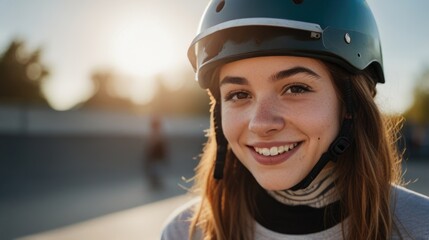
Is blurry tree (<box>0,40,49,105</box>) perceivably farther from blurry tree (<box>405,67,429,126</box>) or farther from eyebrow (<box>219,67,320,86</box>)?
blurry tree (<box>405,67,429,126</box>)

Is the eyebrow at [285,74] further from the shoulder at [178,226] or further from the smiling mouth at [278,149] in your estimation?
the shoulder at [178,226]

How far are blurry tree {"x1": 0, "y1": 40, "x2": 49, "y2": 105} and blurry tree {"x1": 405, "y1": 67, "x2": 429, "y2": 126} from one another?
3364cm

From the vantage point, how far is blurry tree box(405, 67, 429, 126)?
163ft

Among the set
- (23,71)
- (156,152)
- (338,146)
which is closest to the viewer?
(338,146)

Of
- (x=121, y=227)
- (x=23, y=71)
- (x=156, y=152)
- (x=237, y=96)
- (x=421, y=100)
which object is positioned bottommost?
(x=421, y=100)

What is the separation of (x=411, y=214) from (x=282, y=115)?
2.28 ft

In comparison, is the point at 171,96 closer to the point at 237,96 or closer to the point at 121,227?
the point at 121,227

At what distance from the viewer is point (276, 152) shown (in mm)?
2199

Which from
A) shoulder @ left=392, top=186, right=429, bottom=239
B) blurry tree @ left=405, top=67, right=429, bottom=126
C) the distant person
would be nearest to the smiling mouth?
shoulder @ left=392, top=186, right=429, bottom=239

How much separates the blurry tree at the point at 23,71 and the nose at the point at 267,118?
1211 inches

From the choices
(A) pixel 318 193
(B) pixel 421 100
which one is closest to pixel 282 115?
(A) pixel 318 193

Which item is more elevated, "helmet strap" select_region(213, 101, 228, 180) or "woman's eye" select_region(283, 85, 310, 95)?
"woman's eye" select_region(283, 85, 310, 95)

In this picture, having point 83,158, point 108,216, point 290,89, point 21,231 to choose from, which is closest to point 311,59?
point 290,89

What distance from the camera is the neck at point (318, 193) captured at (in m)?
2.35
